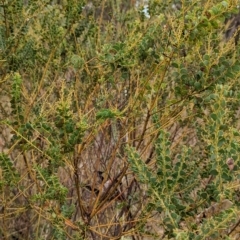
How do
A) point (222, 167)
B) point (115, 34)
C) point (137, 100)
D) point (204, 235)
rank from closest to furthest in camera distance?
point (204, 235), point (222, 167), point (137, 100), point (115, 34)

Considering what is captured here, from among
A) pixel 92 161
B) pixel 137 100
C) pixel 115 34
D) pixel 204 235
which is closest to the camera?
pixel 204 235

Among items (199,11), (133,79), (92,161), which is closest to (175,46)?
(199,11)

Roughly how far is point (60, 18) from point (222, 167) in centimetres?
173

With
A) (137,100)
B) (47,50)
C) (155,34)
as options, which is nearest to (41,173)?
(137,100)

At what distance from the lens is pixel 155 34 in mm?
2791

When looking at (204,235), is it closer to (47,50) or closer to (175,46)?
(175,46)

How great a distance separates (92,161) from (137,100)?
126cm

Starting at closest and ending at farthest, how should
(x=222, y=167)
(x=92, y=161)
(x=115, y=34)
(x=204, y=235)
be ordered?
1. (x=204, y=235)
2. (x=222, y=167)
3. (x=92, y=161)
4. (x=115, y=34)

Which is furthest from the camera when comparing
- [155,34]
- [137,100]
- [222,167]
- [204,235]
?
[155,34]

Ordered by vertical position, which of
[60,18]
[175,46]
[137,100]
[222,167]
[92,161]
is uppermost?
[60,18]

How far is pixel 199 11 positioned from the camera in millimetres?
2307

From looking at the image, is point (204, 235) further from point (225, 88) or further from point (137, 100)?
point (137, 100)

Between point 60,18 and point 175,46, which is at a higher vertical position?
point 60,18

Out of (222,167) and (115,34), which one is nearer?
(222,167)
